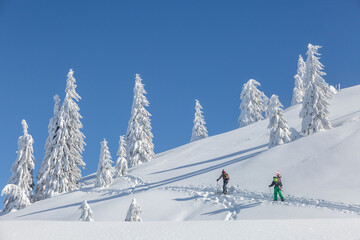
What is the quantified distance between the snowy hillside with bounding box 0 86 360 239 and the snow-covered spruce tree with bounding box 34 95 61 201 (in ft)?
31.7

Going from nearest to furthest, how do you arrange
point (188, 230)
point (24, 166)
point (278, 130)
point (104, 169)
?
point (188, 230) < point (278, 130) < point (104, 169) < point (24, 166)

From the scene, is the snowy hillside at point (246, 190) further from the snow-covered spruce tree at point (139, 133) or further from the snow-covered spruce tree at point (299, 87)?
the snow-covered spruce tree at point (299, 87)

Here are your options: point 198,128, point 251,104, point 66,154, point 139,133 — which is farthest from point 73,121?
point 251,104

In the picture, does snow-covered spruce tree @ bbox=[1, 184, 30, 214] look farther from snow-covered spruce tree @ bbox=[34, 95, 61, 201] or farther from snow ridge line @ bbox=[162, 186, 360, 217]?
snow ridge line @ bbox=[162, 186, 360, 217]

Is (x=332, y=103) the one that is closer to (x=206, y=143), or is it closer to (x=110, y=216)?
(x=206, y=143)

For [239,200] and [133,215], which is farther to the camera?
[239,200]

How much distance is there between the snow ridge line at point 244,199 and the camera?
46.8 feet

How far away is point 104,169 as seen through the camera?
99.7ft

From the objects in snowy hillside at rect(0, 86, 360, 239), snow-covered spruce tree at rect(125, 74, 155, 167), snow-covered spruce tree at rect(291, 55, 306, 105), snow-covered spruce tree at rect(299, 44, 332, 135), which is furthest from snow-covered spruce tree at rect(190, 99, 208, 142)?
snow-covered spruce tree at rect(299, 44, 332, 135)

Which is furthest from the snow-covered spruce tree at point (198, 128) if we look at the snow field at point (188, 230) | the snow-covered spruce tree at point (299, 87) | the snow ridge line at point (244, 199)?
the snow field at point (188, 230)

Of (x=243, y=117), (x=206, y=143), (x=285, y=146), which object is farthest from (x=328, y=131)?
(x=243, y=117)

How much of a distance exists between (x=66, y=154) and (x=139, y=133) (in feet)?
36.2

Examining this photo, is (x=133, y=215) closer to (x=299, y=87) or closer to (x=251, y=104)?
(x=251, y=104)

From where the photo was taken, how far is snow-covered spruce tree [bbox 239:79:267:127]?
197 feet
